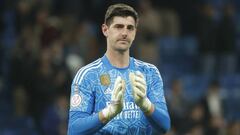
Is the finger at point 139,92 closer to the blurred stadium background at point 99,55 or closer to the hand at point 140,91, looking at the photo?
the hand at point 140,91

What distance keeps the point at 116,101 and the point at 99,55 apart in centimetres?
933

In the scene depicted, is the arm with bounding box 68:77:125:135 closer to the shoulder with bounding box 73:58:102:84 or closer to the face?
the shoulder with bounding box 73:58:102:84

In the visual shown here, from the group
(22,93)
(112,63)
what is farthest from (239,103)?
(112,63)

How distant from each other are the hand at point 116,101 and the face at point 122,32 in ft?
1.37

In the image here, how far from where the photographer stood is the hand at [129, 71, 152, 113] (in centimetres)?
604

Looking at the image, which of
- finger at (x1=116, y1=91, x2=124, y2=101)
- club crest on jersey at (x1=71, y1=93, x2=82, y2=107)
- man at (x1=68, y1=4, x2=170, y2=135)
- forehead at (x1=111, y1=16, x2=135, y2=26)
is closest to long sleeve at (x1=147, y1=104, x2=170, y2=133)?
man at (x1=68, y1=4, x2=170, y2=135)

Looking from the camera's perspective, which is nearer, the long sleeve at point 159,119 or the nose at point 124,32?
the long sleeve at point 159,119

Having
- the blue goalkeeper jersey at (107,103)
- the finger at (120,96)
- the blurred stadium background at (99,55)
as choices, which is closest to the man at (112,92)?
the blue goalkeeper jersey at (107,103)

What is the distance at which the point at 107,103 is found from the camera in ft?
20.9

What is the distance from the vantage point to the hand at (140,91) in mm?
6039

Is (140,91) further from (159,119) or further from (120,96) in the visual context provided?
(159,119)

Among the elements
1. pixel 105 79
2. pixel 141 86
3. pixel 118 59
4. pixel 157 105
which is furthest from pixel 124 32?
pixel 157 105

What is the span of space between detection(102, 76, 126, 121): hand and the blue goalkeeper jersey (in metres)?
0.16

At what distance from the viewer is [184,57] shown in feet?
64.2
